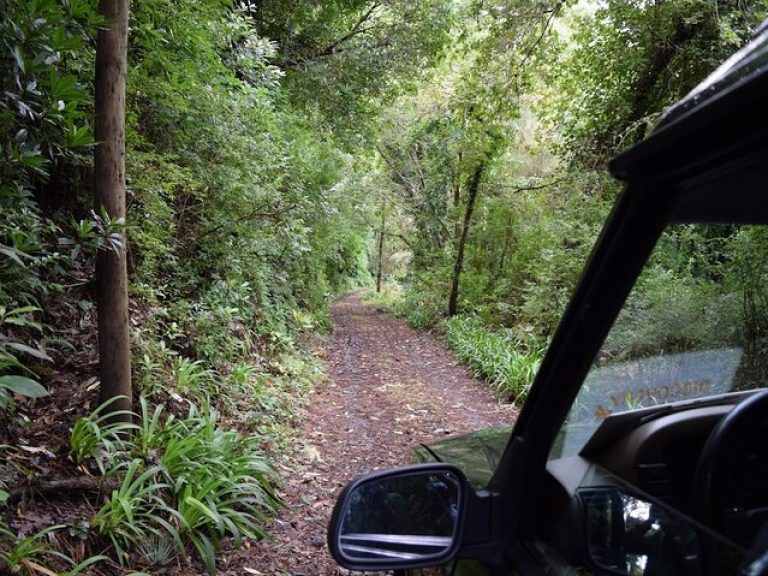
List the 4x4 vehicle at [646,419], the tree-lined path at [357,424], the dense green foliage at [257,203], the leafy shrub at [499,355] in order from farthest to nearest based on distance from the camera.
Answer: the leafy shrub at [499,355] < the tree-lined path at [357,424] < the dense green foliage at [257,203] < the 4x4 vehicle at [646,419]

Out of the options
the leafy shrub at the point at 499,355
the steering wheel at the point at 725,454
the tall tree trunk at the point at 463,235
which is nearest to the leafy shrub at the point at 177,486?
the steering wheel at the point at 725,454

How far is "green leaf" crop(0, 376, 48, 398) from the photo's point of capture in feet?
7.73

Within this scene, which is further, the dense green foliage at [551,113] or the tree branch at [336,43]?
the tree branch at [336,43]

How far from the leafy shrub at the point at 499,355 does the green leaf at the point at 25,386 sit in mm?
5776

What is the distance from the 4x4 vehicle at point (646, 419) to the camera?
969 millimetres

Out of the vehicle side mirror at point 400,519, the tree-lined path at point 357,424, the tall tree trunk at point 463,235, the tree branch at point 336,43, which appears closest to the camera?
the vehicle side mirror at point 400,519

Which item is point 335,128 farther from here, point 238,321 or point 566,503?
point 566,503

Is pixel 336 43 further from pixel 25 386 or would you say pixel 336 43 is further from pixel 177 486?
pixel 25 386

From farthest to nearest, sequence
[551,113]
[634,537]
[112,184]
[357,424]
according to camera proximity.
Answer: [551,113] < [357,424] < [112,184] < [634,537]

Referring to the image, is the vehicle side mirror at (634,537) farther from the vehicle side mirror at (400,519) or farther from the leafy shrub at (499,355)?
the leafy shrub at (499,355)

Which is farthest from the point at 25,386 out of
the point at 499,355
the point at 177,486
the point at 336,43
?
the point at 336,43

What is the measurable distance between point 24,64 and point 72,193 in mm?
1965

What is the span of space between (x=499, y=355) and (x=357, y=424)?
3.80 m

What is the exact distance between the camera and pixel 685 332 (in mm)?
1217
